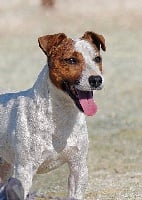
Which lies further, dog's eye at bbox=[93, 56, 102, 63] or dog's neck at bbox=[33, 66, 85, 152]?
dog's neck at bbox=[33, 66, 85, 152]

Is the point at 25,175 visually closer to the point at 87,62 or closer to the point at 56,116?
the point at 56,116

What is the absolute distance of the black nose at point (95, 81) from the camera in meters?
7.93

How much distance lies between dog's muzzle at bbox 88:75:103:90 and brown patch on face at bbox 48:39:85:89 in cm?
15

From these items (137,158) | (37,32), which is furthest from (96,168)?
(37,32)

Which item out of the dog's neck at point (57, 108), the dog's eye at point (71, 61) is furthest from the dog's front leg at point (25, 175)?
the dog's eye at point (71, 61)

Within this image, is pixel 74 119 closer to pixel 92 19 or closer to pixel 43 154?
pixel 43 154

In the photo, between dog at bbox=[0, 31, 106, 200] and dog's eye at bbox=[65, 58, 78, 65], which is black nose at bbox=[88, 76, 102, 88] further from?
dog's eye at bbox=[65, 58, 78, 65]

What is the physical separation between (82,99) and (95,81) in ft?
0.99

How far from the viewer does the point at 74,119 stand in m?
8.52

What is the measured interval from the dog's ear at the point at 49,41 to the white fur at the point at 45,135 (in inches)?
7.7

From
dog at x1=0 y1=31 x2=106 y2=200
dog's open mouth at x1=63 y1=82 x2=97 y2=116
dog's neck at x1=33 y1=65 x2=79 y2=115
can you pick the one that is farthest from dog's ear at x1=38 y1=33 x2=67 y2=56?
dog's open mouth at x1=63 y1=82 x2=97 y2=116

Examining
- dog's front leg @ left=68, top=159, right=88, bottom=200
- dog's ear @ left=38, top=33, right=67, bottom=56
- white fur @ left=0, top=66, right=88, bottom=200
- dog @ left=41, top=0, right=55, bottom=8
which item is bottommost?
dog's front leg @ left=68, top=159, right=88, bottom=200

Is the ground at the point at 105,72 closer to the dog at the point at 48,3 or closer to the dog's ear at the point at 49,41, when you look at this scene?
the dog at the point at 48,3

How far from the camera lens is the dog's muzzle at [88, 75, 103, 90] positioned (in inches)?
312
